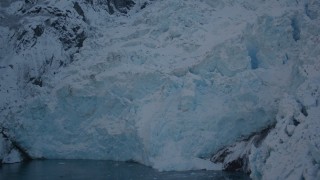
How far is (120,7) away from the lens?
34250mm

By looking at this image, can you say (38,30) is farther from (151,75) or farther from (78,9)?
(151,75)

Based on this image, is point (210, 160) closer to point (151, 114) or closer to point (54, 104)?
point (151, 114)

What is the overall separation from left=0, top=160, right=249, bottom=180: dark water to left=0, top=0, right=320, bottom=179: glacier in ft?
3.66

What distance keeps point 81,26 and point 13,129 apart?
882 cm

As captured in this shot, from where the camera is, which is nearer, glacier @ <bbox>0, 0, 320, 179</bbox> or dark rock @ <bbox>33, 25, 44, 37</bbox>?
glacier @ <bbox>0, 0, 320, 179</bbox>

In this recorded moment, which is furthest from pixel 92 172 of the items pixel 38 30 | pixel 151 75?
pixel 38 30

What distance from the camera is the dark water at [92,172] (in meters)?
19.5

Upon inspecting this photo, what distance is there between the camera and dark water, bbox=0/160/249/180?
19.5m

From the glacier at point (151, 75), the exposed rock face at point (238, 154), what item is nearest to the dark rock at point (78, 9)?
the glacier at point (151, 75)

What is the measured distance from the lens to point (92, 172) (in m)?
21.5

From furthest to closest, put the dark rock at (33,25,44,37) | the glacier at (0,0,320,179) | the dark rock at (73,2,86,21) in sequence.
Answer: the dark rock at (73,2,86,21) < the dark rock at (33,25,44,37) < the glacier at (0,0,320,179)

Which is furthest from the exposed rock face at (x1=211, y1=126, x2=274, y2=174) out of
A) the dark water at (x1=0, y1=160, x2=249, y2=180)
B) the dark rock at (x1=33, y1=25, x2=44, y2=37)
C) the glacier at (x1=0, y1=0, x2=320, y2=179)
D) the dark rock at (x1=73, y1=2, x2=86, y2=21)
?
the dark rock at (x1=73, y1=2, x2=86, y2=21)

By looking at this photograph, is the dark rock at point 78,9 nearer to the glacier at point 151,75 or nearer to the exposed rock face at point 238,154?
the glacier at point 151,75

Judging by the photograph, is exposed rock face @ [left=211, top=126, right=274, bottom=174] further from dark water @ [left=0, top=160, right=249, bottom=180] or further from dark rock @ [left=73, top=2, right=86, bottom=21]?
dark rock @ [left=73, top=2, right=86, bottom=21]
